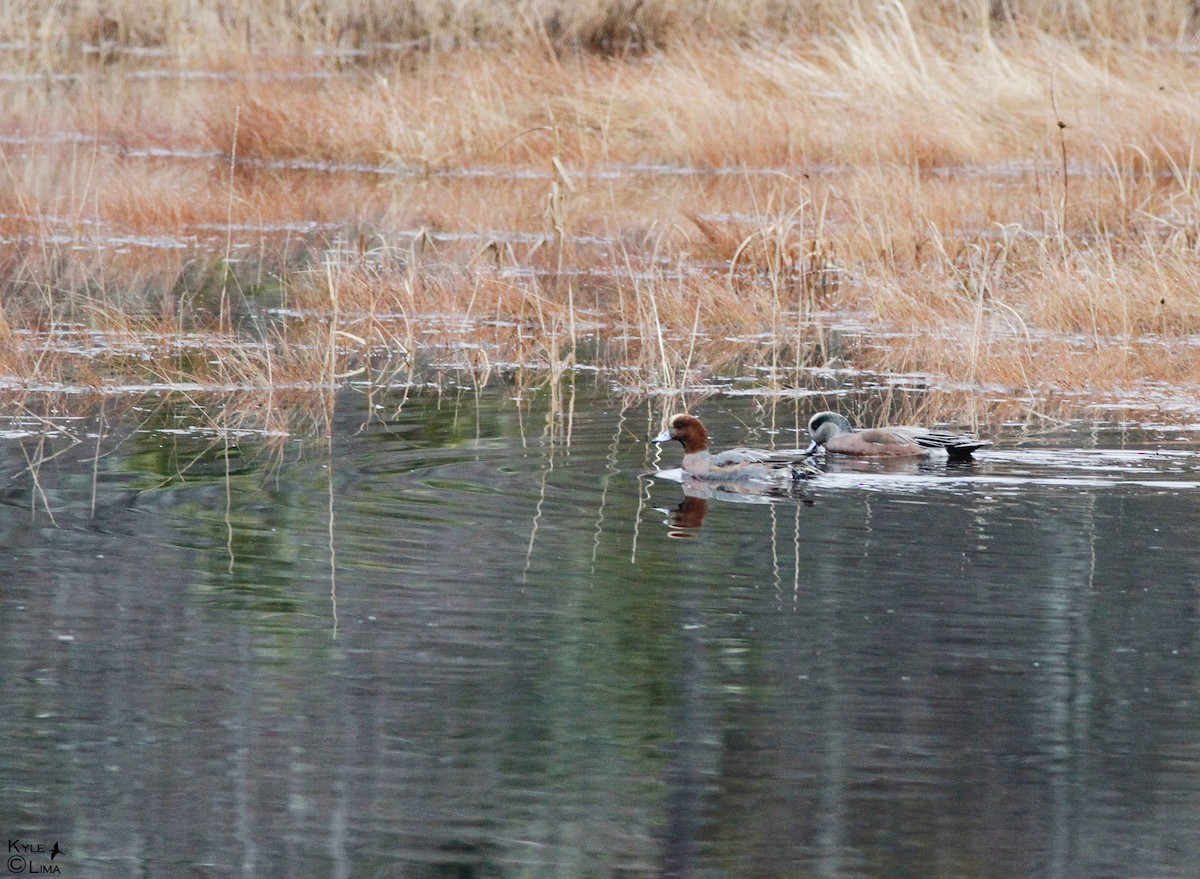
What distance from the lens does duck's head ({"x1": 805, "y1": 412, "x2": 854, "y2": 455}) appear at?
27.0 feet

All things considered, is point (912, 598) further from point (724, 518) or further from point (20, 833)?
point (20, 833)

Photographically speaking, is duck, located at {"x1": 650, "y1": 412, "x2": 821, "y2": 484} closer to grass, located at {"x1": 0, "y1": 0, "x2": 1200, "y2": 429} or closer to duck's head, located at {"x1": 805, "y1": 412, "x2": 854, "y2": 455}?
duck's head, located at {"x1": 805, "y1": 412, "x2": 854, "y2": 455}

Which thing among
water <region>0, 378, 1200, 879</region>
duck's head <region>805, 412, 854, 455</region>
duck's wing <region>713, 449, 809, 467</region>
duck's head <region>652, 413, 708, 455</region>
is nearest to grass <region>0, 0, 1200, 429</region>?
duck's head <region>805, 412, 854, 455</region>

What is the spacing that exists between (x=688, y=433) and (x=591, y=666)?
9.45ft

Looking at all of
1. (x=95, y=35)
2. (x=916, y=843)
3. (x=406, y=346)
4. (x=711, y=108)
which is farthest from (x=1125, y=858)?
(x=95, y=35)

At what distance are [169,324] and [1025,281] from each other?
493 centimetres

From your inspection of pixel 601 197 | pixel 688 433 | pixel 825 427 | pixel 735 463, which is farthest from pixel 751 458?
pixel 601 197

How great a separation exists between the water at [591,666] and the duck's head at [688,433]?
23cm

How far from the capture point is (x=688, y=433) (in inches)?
312

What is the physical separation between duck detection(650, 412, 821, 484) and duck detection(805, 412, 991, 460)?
228 mm

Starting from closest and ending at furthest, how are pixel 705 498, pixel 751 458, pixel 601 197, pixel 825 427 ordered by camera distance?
pixel 705 498 → pixel 751 458 → pixel 825 427 → pixel 601 197

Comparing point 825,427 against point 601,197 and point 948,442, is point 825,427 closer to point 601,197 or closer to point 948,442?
point 948,442

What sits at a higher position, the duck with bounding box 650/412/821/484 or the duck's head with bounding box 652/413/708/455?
the duck's head with bounding box 652/413/708/455

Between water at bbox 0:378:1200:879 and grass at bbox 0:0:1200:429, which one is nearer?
water at bbox 0:378:1200:879
